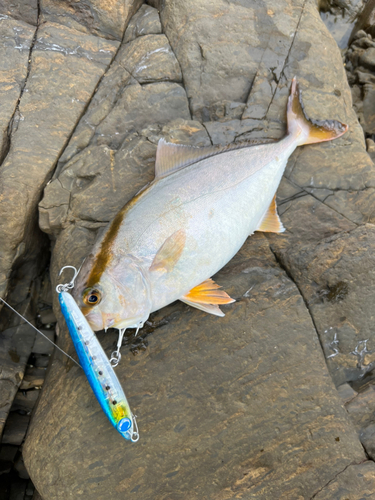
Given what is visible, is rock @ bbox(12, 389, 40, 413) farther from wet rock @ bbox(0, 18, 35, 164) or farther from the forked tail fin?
the forked tail fin

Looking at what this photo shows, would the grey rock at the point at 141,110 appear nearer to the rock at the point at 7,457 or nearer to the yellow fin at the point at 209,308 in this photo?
the yellow fin at the point at 209,308

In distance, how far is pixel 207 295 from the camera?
2.56 m

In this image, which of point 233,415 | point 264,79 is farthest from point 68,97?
point 233,415

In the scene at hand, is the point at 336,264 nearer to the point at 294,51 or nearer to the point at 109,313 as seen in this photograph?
the point at 109,313

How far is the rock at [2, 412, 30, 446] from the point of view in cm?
336

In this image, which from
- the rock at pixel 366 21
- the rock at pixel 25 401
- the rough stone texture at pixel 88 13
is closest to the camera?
the rock at pixel 25 401

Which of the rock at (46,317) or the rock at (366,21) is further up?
the rock at (366,21)

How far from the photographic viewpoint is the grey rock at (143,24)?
3.83 meters

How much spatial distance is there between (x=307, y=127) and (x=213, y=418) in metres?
2.77

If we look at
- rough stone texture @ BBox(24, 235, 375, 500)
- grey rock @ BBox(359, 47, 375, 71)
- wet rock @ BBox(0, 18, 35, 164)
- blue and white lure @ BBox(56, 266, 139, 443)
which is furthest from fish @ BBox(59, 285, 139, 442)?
grey rock @ BBox(359, 47, 375, 71)

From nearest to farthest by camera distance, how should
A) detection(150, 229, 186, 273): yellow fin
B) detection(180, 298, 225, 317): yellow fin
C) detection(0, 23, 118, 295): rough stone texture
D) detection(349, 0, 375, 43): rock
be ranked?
detection(150, 229, 186, 273): yellow fin < detection(180, 298, 225, 317): yellow fin < detection(0, 23, 118, 295): rough stone texture < detection(349, 0, 375, 43): rock

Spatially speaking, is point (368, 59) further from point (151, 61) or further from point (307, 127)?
point (151, 61)

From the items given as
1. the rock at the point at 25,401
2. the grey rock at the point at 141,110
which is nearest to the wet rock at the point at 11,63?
the grey rock at the point at 141,110

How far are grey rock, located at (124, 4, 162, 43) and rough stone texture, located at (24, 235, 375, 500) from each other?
320 cm
